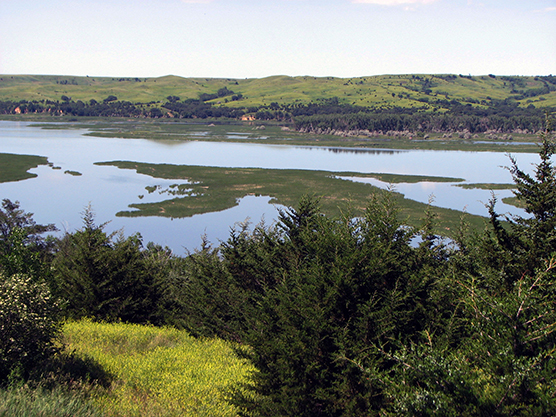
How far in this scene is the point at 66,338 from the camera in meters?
14.7

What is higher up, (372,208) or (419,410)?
(372,208)

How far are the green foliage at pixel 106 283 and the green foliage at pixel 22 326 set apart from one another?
32.2ft

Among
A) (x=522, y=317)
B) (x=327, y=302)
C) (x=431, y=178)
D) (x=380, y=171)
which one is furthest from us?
(x=380, y=171)

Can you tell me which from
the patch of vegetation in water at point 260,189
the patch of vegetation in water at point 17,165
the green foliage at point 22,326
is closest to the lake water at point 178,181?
the patch of vegetation in water at point 17,165

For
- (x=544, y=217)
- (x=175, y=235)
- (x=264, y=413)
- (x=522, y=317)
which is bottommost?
(x=175, y=235)

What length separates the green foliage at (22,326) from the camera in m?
9.13

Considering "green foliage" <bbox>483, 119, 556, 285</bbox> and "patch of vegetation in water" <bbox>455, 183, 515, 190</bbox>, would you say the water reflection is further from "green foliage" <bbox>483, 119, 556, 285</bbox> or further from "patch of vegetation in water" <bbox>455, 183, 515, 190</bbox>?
"green foliage" <bbox>483, 119, 556, 285</bbox>

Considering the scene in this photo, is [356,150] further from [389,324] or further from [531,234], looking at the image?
[389,324]

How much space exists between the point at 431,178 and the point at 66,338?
67651 millimetres

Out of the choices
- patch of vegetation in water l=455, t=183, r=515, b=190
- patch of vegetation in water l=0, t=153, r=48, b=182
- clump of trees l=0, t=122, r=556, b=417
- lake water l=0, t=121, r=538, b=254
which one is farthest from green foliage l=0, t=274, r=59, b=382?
patch of vegetation in water l=0, t=153, r=48, b=182

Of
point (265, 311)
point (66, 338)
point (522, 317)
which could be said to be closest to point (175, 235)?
point (66, 338)

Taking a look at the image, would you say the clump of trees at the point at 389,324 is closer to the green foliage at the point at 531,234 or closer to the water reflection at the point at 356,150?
the green foliage at the point at 531,234

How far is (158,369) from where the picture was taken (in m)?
12.6

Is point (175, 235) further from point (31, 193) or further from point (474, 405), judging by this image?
point (474, 405)
